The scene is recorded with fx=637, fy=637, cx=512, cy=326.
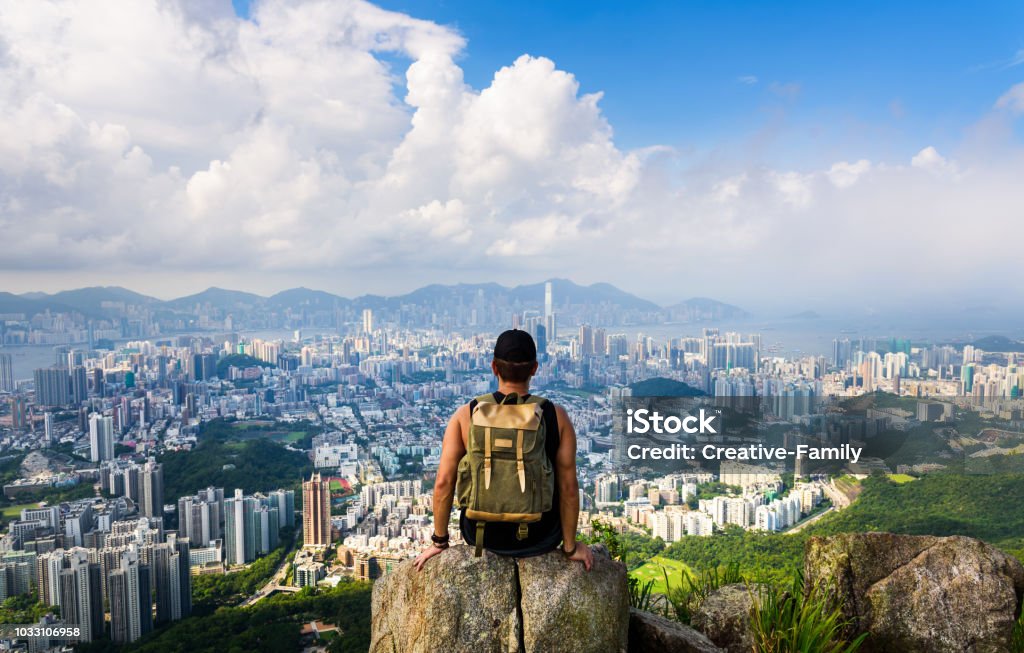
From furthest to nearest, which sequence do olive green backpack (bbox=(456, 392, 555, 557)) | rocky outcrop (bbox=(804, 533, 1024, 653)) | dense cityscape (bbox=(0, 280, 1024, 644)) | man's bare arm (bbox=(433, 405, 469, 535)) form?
dense cityscape (bbox=(0, 280, 1024, 644))
rocky outcrop (bbox=(804, 533, 1024, 653))
man's bare arm (bbox=(433, 405, 469, 535))
olive green backpack (bbox=(456, 392, 555, 557))

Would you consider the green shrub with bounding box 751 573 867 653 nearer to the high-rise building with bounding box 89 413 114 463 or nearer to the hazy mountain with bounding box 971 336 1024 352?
the hazy mountain with bounding box 971 336 1024 352

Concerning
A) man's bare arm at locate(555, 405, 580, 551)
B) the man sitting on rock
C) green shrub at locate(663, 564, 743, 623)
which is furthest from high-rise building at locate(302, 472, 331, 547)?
man's bare arm at locate(555, 405, 580, 551)

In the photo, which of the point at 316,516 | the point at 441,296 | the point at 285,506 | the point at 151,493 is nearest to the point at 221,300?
the point at 441,296

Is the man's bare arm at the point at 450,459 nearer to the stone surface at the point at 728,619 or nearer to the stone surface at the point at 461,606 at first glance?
the stone surface at the point at 461,606

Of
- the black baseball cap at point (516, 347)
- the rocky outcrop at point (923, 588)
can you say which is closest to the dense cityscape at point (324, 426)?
the rocky outcrop at point (923, 588)

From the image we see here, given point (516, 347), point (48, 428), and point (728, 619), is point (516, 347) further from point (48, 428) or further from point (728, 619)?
point (48, 428)

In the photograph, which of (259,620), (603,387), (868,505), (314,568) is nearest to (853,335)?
(603,387)

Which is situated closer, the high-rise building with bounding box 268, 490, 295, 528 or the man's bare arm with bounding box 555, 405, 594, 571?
Result: the man's bare arm with bounding box 555, 405, 594, 571
